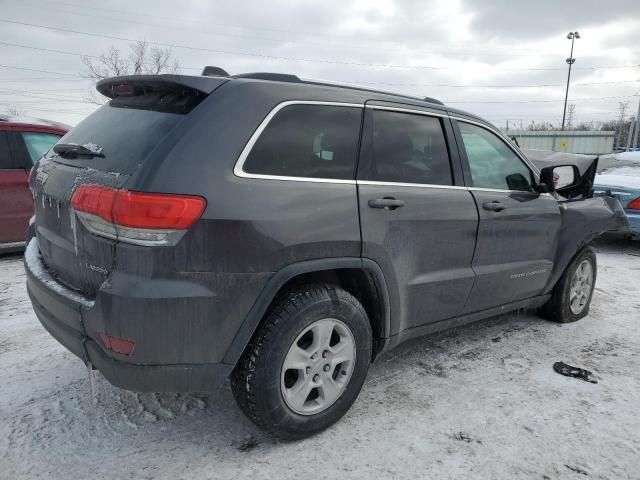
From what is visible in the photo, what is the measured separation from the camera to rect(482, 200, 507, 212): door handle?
3309 millimetres

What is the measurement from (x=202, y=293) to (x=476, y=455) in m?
1.56

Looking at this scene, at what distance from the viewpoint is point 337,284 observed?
2.74 metres

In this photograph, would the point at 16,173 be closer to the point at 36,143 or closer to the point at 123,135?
the point at 36,143

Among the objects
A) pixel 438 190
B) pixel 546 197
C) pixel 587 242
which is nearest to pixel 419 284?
pixel 438 190

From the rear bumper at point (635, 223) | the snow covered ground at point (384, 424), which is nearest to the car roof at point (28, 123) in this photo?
the snow covered ground at point (384, 424)

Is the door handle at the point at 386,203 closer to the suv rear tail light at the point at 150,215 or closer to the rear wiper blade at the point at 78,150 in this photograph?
the suv rear tail light at the point at 150,215

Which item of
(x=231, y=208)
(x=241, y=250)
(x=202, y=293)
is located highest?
(x=231, y=208)

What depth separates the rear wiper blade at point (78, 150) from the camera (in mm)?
2486

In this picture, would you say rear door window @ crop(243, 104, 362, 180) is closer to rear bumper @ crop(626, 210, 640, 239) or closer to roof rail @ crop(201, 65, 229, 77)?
roof rail @ crop(201, 65, 229, 77)

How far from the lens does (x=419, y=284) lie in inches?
116

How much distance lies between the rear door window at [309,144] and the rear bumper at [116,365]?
0.91 meters

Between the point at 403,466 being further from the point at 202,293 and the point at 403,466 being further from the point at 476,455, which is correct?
the point at 202,293

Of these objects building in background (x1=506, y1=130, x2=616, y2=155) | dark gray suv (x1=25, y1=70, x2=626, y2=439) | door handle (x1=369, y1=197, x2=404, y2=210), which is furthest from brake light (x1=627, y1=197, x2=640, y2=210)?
building in background (x1=506, y1=130, x2=616, y2=155)

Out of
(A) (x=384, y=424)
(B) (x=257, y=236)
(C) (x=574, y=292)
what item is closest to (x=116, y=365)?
(B) (x=257, y=236)
